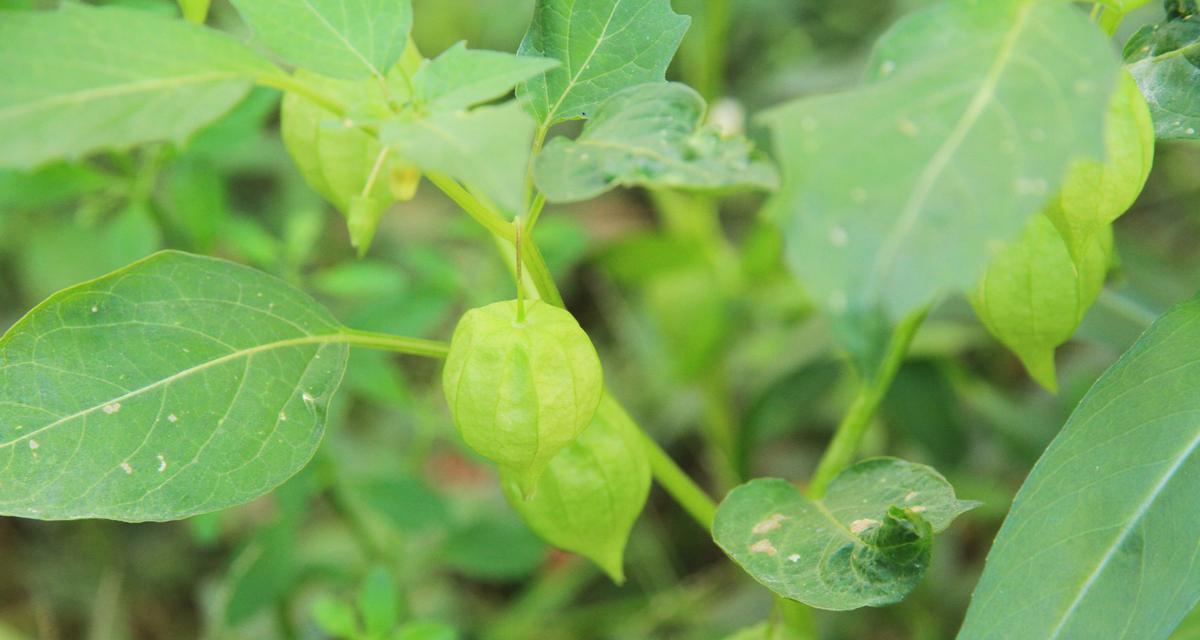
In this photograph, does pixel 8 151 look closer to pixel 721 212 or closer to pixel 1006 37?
pixel 1006 37

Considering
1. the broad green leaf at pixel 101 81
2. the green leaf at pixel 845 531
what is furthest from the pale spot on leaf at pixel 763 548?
the broad green leaf at pixel 101 81

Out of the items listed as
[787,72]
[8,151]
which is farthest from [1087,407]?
[787,72]

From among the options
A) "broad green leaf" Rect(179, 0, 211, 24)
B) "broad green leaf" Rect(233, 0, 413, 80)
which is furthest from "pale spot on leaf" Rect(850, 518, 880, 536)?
"broad green leaf" Rect(179, 0, 211, 24)

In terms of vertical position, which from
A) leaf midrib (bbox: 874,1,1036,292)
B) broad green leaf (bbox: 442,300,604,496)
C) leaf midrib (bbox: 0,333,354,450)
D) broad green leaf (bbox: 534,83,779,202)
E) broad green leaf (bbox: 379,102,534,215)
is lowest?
leaf midrib (bbox: 0,333,354,450)

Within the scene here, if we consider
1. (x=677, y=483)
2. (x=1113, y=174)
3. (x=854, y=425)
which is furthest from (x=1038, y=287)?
(x=677, y=483)

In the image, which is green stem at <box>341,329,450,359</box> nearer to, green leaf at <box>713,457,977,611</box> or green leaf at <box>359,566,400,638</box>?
green leaf at <box>713,457,977,611</box>

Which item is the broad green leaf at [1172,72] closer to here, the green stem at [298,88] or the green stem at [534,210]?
the green stem at [534,210]

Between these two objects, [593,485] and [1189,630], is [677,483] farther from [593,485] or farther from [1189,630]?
[1189,630]
